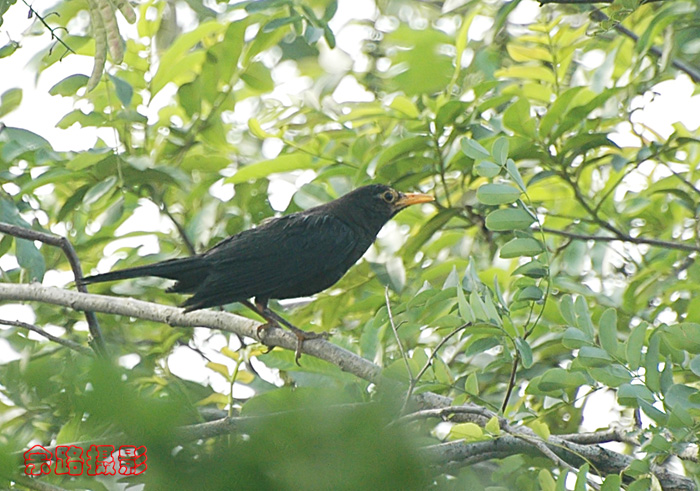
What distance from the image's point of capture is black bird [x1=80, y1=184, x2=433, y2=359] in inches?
164

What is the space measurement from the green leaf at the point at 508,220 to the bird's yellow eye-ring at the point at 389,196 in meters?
2.27

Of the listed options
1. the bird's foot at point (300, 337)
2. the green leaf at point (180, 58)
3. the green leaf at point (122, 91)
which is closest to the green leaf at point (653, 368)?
the bird's foot at point (300, 337)

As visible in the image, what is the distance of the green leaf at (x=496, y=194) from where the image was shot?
2709 millimetres

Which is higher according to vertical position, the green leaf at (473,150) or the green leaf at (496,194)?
the green leaf at (473,150)

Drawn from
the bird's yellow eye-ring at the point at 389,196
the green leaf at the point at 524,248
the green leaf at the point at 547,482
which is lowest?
the green leaf at the point at 547,482

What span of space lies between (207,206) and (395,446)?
13.5ft

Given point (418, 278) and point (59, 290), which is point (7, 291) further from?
point (418, 278)

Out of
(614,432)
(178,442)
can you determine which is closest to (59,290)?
(614,432)

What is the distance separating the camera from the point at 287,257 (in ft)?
15.0

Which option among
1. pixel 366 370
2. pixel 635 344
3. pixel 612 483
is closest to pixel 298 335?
pixel 366 370

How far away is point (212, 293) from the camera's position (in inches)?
157

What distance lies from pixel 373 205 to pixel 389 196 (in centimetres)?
11

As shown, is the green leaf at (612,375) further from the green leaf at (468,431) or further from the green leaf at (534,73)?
the green leaf at (534,73)

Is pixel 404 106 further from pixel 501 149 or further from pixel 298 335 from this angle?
Result: pixel 501 149
